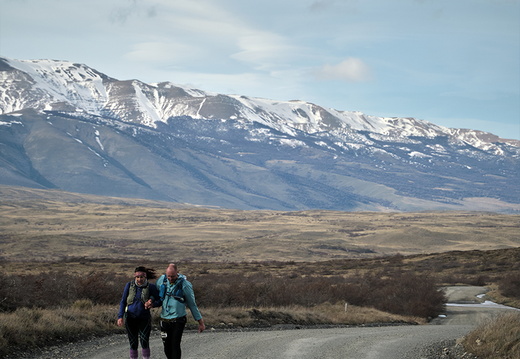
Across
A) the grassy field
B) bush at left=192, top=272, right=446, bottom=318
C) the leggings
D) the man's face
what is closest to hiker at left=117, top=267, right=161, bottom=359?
the leggings

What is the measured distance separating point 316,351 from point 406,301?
21821 mm

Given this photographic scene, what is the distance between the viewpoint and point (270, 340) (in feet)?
62.1

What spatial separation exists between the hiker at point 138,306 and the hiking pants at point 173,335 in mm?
415

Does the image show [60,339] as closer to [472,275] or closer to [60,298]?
[60,298]

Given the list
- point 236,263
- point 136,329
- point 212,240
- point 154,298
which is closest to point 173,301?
point 154,298

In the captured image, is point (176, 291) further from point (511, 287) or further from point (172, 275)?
point (511, 287)

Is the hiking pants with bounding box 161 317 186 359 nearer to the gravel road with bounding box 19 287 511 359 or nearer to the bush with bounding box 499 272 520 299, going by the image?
the gravel road with bounding box 19 287 511 359

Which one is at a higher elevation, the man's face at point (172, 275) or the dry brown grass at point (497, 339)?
the man's face at point (172, 275)

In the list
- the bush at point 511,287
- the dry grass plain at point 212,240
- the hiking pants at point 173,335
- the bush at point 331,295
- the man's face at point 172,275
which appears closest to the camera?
the hiking pants at point 173,335

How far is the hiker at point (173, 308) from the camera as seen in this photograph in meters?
12.4

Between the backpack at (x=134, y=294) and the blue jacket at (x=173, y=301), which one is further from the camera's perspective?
the backpack at (x=134, y=294)

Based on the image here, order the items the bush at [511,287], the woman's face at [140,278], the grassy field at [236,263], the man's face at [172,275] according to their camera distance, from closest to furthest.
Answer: the man's face at [172,275] → the woman's face at [140,278] → the grassy field at [236,263] → the bush at [511,287]

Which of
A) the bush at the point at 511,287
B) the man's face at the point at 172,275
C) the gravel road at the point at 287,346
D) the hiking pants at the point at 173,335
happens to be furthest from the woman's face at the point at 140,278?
the bush at the point at 511,287

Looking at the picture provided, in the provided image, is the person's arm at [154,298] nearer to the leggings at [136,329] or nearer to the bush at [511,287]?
the leggings at [136,329]
